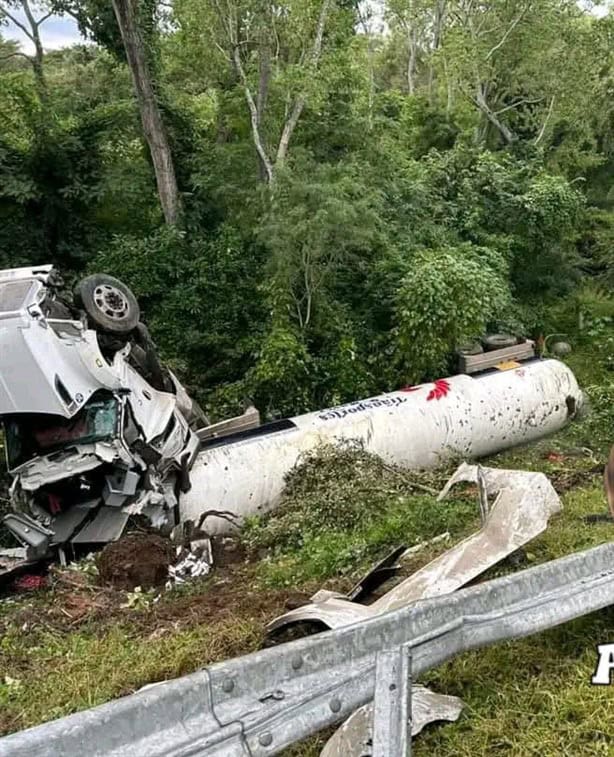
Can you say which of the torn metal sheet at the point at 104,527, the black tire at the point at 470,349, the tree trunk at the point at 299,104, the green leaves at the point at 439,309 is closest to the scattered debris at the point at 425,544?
the torn metal sheet at the point at 104,527

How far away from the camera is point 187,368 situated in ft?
34.3

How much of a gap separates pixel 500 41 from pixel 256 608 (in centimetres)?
1504

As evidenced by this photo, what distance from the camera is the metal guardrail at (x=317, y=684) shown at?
6.84ft

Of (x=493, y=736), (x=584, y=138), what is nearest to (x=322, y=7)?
(x=584, y=138)

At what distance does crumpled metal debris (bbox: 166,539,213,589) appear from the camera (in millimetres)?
5453

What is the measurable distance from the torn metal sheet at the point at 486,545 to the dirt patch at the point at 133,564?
2.26m

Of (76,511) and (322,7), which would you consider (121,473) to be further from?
(322,7)

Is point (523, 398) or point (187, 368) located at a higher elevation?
point (187, 368)

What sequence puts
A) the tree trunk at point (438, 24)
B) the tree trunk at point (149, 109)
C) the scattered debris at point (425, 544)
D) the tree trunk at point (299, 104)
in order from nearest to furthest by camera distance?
1. the scattered debris at point (425, 544)
2. the tree trunk at point (299, 104)
3. the tree trunk at point (149, 109)
4. the tree trunk at point (438, 24)

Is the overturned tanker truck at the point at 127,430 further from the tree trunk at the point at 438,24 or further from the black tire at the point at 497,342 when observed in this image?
the tree trunk at the point at 438,24

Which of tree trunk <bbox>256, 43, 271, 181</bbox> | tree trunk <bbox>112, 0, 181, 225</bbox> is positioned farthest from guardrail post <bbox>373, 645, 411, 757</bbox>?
tree trunk <bbox>112, 0, 181, 225</bbox>

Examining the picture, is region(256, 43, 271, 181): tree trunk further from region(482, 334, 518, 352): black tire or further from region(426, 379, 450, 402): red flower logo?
region(426, 379, 450, 402): red flower logo

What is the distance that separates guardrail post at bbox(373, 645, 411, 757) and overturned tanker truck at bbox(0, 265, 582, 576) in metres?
3.85

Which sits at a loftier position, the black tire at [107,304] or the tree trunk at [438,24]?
the tree trunk at [438,24]
